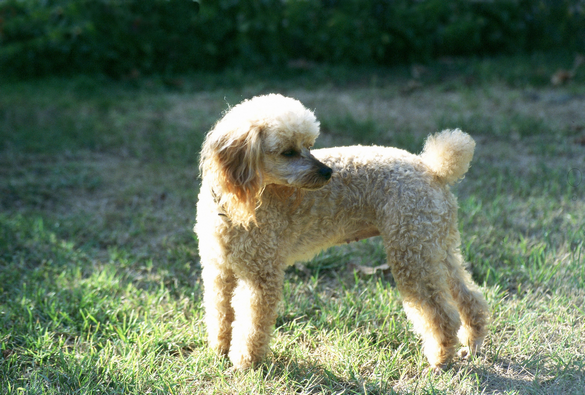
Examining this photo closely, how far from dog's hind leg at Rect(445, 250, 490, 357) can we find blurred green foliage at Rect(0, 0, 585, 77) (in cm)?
535

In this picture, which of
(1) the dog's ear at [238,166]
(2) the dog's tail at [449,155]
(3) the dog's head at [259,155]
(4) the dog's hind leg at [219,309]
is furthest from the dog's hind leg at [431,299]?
(4) the dog's hind leg at [219,309]

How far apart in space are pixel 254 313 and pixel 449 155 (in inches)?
49.6

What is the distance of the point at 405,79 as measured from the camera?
7.52 metres

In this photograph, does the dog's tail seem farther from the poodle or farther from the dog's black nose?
the dog's black nose

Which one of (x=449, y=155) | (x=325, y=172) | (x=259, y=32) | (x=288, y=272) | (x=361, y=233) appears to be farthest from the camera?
(x=259, y=32)

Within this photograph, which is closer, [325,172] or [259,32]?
[325,172]

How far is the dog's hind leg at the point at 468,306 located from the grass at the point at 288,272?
0.10m

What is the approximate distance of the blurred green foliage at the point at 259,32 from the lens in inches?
300

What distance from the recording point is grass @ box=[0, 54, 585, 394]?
8.98 ft

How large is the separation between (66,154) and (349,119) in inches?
117

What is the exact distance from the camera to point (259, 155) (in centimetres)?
251

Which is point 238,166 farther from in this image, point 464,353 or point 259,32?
point 259,32

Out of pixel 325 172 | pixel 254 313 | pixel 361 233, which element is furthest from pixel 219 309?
pixel 325 172

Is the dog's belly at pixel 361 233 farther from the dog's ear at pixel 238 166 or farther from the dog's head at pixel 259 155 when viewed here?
the dog's ear at pixel 238 166
